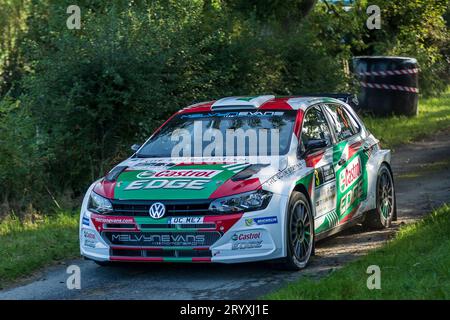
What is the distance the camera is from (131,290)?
27.2 ft

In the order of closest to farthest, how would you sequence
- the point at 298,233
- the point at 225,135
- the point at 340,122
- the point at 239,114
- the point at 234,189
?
the point at 234,189
the point at 298,233
the point at 225,135
the point at 239,114
the point at 340,122

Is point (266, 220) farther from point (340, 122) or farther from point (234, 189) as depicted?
point (340, 122)

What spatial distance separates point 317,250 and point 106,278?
2.34 metres

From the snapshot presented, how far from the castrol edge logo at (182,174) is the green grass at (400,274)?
135 centimetres

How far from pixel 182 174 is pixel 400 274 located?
7.32ft

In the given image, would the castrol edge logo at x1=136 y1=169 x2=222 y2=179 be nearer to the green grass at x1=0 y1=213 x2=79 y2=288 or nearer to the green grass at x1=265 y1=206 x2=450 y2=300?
the green grass at x1=265 y1=206 x2=450 y2=300

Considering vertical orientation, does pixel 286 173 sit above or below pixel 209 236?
above

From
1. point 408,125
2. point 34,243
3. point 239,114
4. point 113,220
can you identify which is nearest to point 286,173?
point 239,114

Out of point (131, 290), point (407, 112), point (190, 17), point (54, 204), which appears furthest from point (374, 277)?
point (407, 112)

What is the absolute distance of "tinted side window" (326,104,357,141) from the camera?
1048 centimetres

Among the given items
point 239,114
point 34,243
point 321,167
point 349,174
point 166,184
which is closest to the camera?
point 166,184

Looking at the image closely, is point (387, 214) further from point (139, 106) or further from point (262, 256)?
point (139, 106)

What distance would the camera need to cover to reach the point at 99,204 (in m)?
8.79
